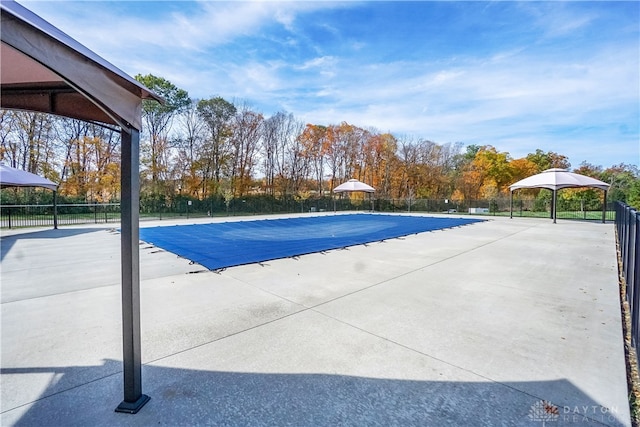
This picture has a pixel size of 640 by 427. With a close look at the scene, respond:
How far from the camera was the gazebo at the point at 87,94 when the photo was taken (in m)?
1.20

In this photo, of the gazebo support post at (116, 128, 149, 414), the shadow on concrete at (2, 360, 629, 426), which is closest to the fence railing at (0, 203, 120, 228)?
the shadow on concrete at (2, 360, 629, 426)

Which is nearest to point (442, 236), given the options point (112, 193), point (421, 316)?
point (421, 316)

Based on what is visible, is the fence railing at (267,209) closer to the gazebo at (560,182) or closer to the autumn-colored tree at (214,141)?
the autumn-colored tree at (214,141)

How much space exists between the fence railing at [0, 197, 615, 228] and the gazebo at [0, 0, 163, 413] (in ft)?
47.4

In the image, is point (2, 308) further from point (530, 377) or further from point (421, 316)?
point (530, 377)

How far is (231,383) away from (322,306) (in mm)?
1729

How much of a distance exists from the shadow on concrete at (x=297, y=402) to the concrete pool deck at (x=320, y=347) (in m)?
0.01

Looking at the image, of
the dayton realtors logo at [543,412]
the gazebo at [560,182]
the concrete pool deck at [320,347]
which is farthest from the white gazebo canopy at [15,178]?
the gazebo at [560,182]

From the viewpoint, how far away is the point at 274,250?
7.26 metres

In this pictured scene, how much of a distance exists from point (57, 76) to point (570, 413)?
3744 millimetres

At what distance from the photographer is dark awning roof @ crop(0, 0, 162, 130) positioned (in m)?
1.15

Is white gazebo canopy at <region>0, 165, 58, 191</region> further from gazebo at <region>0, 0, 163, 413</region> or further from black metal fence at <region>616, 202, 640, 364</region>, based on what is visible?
black metal fence at <region>616, 202, 640, 364</region>

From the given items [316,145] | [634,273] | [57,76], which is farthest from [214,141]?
[634,273]

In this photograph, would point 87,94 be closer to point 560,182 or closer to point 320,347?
point 320,347
